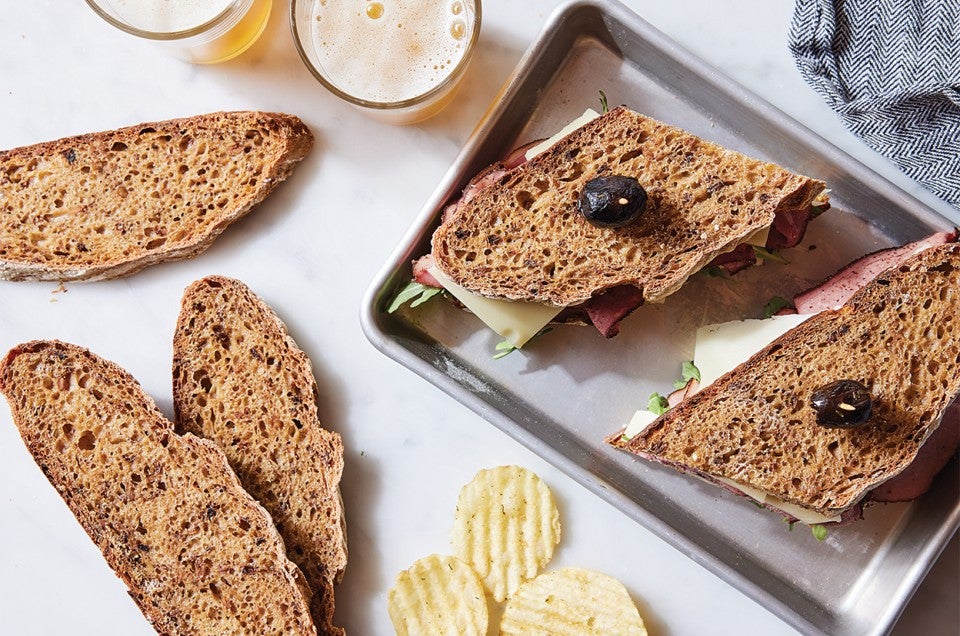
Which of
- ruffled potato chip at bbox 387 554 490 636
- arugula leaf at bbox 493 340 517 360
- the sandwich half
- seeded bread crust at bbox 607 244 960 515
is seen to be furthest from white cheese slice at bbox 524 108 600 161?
ruffled potato chip at bbox 387 554 490 636

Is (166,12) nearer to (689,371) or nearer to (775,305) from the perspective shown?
(689,371)

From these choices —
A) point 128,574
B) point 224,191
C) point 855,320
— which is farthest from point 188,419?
point 855,320

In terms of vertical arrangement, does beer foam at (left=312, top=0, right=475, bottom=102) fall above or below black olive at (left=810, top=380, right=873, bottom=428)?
above

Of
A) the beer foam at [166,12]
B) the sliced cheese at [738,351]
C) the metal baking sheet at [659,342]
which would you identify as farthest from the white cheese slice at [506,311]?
the beer foam at [166,12]

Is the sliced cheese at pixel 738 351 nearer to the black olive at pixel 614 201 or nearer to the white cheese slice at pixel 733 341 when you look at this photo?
the white cheese slice at pixel 733 341

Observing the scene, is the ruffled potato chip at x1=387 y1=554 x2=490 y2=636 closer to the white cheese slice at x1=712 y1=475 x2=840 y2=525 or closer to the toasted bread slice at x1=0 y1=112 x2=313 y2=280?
the white cheese slice at x1=712 y1=475 x2=840 y2=525

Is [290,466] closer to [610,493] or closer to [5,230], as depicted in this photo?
[610,493]
